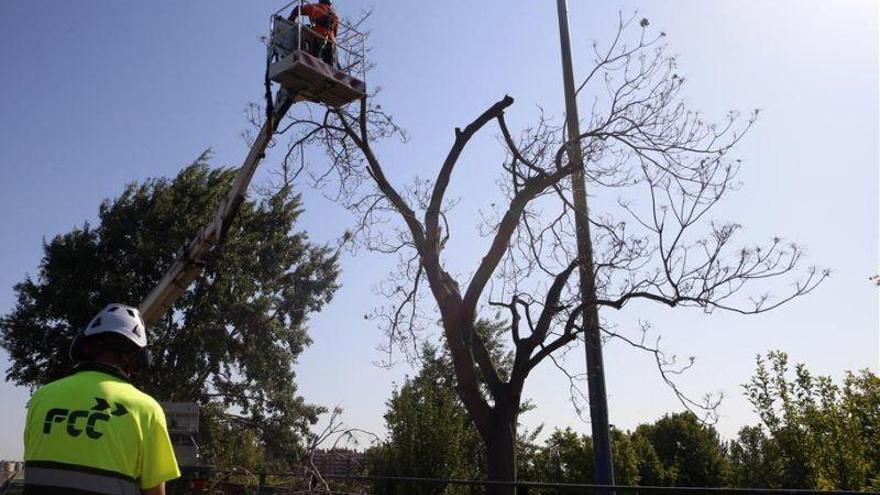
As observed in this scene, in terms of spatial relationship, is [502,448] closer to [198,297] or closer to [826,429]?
[826,429]

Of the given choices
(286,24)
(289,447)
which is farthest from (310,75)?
(289,447)

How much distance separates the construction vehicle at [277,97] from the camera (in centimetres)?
1190

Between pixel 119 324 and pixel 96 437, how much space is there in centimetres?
50

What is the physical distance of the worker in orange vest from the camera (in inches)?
498

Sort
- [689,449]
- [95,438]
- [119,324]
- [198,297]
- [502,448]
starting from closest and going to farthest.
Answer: [95,438] → [119,324] → [502,448] → [198,297] → [689,449]

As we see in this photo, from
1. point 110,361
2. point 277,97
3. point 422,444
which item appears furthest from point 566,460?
point 110,361

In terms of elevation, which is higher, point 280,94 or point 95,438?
point 280,94

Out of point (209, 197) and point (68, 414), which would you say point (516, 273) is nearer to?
point (68, 414)

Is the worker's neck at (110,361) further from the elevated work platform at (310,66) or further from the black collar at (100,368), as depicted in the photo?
the elevated work platform at (310,66)

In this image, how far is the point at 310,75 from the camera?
12.0 m

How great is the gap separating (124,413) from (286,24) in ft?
35.7

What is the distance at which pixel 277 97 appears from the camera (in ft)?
43.3

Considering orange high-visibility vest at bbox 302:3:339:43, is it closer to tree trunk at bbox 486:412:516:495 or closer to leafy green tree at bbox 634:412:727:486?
tree trunk at bbox 486:412:516:495

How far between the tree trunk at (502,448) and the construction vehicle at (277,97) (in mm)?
4325
